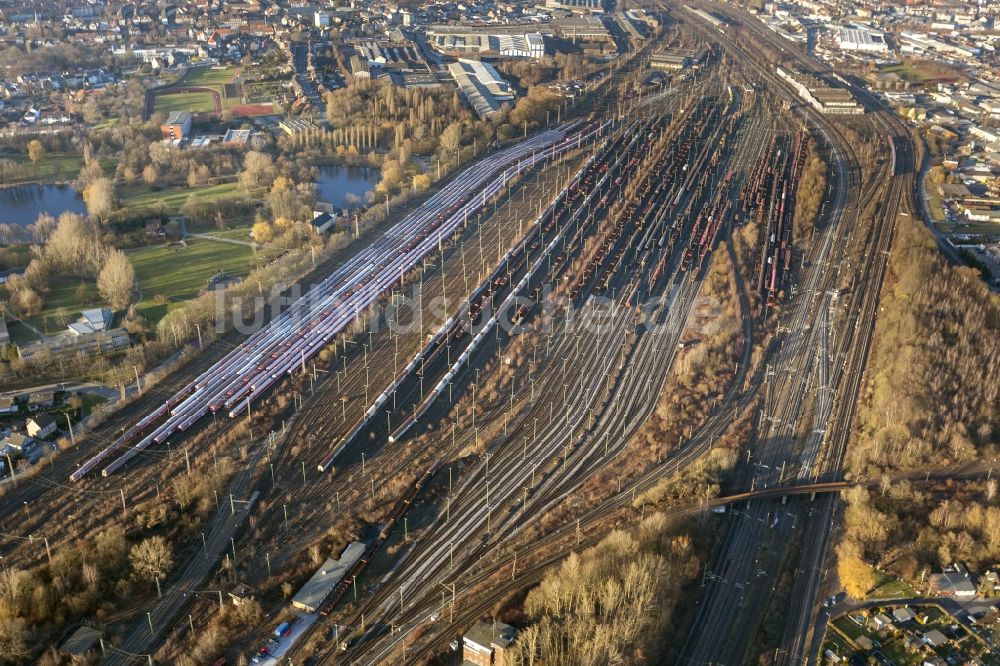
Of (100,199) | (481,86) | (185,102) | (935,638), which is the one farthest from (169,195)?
(935,638)

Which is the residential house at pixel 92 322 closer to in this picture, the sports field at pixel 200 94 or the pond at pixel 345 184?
the pond at pixel 345 184

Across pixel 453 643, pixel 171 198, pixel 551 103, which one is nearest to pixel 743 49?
pixel 551 103

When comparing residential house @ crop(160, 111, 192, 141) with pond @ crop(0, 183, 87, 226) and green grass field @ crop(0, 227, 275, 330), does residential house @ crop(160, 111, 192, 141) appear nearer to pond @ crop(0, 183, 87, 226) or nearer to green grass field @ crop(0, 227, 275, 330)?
pond @ crop(0, 183, 87, 226)

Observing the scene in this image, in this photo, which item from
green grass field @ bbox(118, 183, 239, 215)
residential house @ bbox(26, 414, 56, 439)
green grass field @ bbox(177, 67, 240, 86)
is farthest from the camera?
green grass field @ bbox(177, 67, 240, 86)

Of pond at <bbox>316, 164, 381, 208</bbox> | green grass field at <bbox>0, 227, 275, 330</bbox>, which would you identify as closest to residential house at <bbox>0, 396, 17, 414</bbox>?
green grass field at <bbox>0, 227, 275, 330</bbox>

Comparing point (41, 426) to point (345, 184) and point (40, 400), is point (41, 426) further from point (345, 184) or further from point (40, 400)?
point (345, 184)
